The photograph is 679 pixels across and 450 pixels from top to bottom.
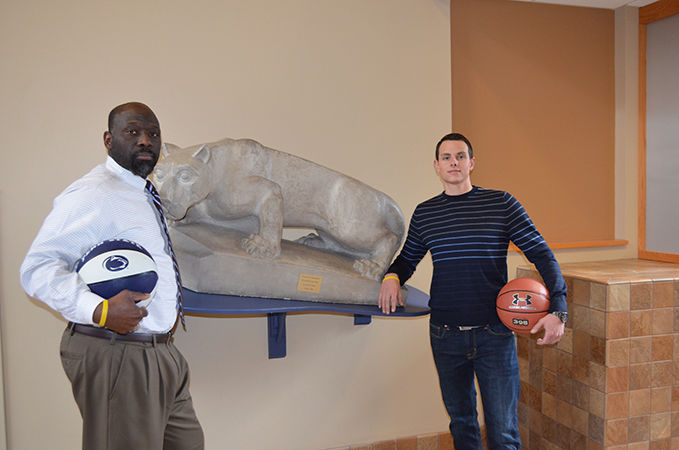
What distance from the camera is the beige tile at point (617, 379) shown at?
7.79ft

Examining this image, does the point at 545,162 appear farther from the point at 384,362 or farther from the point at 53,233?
the point at 53,233

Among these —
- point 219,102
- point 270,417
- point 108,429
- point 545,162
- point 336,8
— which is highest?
point 336,8

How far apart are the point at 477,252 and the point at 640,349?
1134mm

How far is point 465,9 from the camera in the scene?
9.91 ft

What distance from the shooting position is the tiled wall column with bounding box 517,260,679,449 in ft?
7.83

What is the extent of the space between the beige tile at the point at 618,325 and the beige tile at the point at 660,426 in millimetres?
458

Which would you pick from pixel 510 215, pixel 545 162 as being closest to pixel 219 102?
pixel 510 215

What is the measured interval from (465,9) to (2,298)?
114 inches

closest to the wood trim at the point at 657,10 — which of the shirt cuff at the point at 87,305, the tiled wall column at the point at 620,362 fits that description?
the tiled wall column at the point at 620,362

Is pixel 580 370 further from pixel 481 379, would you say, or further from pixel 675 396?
pixel 481 379

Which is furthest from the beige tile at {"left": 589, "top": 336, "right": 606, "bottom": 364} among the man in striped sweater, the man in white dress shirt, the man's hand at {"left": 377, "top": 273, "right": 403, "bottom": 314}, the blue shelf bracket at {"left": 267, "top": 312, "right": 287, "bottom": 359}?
the man in white dress shirt

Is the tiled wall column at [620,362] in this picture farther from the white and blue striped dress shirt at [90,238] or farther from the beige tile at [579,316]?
the white and blue striped dress shirt at [90,238]

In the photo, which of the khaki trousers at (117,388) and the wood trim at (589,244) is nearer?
the khaki trousers at (117,388)

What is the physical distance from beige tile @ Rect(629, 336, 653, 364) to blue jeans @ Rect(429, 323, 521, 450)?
2.79 ft
